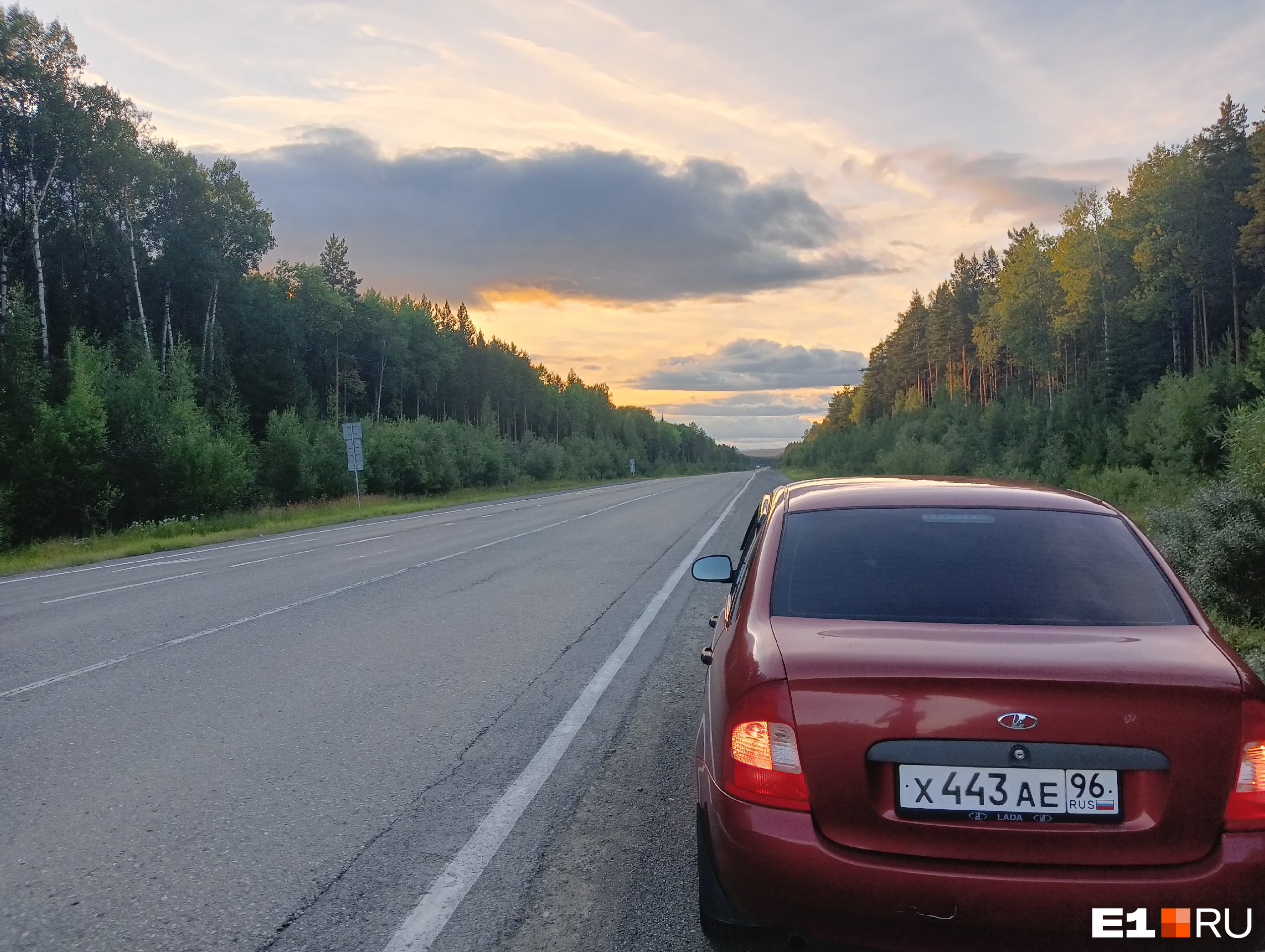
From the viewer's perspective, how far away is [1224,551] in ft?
29.0

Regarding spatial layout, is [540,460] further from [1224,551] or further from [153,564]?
[1224,551]

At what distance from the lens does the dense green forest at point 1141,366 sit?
1086cm

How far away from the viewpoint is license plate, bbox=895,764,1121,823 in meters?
2.44

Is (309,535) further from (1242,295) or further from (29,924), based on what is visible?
(1242,295)

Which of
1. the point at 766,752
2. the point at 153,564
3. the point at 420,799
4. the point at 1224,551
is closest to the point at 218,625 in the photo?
the point at 420,799

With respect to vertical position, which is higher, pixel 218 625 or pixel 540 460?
pixel 540 460

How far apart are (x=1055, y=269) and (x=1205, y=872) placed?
59.8 metres

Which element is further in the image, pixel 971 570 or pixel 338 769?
pixel 338 769

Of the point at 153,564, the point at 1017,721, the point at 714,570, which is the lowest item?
the point at 153,564

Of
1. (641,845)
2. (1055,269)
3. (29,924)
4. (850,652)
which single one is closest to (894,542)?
(850,652)

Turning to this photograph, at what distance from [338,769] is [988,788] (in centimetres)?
354

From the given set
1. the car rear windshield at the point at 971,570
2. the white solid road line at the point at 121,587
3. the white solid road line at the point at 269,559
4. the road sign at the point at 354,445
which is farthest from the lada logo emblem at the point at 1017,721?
the road sign at the point at 354,445

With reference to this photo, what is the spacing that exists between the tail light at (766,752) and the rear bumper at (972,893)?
84mm

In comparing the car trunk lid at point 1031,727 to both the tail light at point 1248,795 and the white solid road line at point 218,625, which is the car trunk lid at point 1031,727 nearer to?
the tail light at point 1248,795
